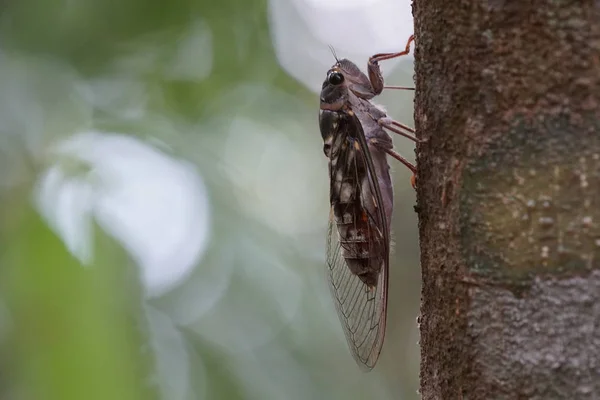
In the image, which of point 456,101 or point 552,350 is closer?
point 552,350

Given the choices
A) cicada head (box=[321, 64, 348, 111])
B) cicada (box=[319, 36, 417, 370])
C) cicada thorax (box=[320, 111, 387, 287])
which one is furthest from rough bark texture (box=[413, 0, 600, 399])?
cicada head (box=[321, 64, 348, 111])

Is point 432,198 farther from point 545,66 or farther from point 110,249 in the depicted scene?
point 110,249

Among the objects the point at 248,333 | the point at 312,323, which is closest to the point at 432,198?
the point at 248,333

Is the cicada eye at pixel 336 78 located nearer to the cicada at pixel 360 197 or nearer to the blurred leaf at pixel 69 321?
the cicada at pixel 360 197

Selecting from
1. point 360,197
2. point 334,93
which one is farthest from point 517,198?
point 334,93

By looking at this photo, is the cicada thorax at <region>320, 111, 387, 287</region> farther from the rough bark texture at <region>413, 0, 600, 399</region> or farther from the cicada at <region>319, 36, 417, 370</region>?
the rough bark texture at <region>413, 0, 600, 399</region>

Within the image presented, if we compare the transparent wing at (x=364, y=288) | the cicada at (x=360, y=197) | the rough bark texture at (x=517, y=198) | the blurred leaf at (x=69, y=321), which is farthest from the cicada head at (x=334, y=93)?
the rough bark texture at (x=517, y=198)

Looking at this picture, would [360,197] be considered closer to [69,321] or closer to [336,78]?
[336,78]
